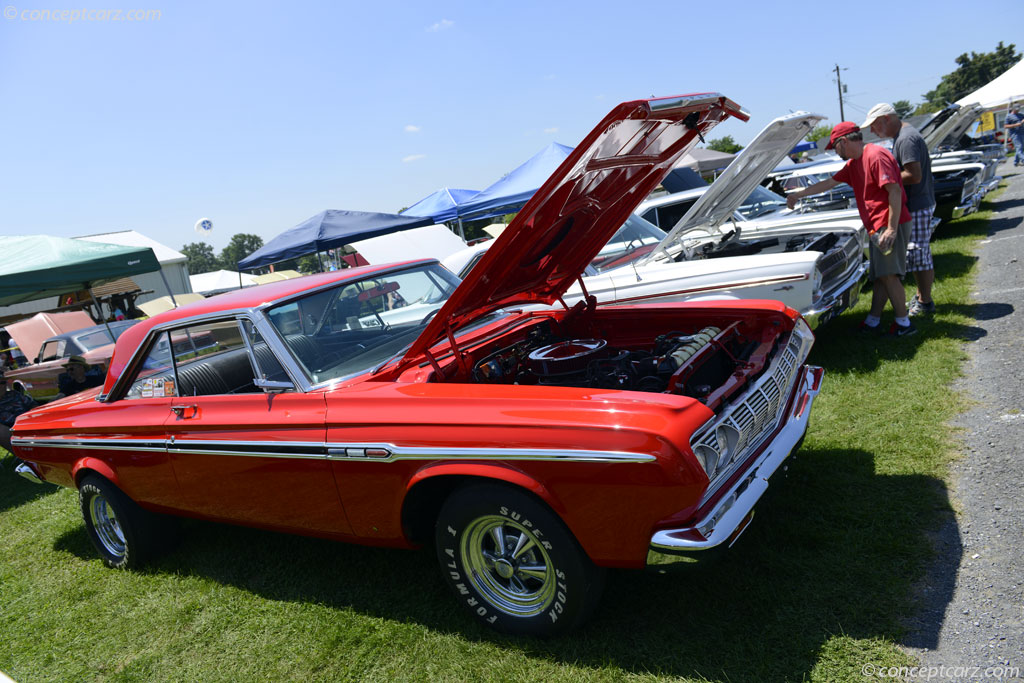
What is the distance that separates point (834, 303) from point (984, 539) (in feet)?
9.55

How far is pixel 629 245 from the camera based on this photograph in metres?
6.81

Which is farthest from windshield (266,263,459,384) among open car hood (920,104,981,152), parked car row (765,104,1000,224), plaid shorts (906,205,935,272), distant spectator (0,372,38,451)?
open car hood (920,104,981,152)

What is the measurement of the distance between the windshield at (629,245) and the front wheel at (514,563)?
163 inches

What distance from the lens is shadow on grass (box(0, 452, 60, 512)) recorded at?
19.9 feet

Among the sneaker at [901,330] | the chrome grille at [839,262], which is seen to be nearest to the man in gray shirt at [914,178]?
the chrome grille at [839,262]

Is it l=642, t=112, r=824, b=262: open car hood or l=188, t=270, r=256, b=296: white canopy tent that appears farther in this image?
l=188, t=270, r=256, b=296: white canopy tent

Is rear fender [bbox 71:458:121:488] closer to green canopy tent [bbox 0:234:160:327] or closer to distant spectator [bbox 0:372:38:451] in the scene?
distant spectator [bbox 0:372:38:451]

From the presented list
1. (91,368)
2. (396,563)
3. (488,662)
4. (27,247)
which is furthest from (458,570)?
(27,247)

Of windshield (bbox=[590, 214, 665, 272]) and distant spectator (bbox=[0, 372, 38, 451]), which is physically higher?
distant spectator (bbox=[0, 372, 38, 451])

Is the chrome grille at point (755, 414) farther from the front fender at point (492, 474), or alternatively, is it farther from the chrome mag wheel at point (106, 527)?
the chrome mag wheel at point (106, 527)

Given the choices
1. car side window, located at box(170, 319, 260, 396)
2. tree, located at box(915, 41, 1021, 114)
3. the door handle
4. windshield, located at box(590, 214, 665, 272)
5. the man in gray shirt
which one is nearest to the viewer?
the door handle

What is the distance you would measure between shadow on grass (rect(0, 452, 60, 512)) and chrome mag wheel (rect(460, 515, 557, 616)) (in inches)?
210

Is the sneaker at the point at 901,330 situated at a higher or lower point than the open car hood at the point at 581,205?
lower

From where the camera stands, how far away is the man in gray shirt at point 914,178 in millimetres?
5859
